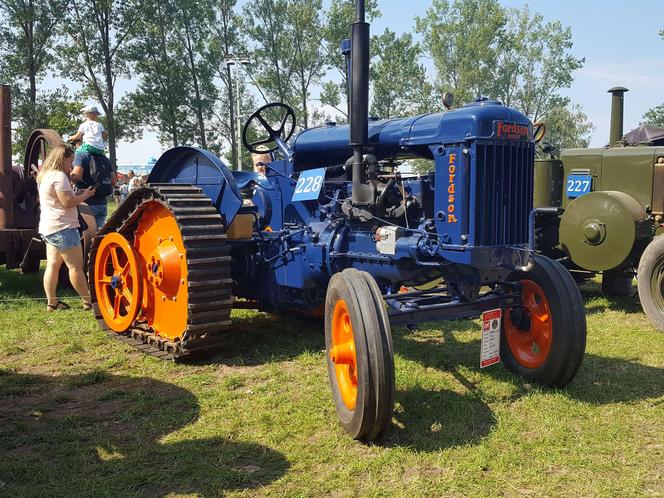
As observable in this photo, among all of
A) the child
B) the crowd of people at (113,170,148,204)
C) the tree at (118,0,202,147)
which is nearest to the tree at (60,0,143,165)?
the tree at (118,0,202,147)

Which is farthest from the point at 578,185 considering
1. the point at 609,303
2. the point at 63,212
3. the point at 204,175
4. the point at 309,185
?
the point at 63,212

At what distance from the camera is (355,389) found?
10.7 ft

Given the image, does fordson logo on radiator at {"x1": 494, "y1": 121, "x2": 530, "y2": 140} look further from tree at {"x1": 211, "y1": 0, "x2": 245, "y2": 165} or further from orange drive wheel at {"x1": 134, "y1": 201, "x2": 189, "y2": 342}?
tree at {"x1": 211, "y1": 0, "x2": 245, "y2": 165}

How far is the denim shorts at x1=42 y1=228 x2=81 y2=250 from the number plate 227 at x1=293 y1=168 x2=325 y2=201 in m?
2.50

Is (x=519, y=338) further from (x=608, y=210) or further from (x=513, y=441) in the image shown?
(x=608, y=210)

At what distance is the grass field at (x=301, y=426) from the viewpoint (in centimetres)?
266

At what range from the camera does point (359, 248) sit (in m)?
3.94

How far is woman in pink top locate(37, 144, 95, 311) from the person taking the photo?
5.55 m

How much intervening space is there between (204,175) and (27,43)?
27272 mm

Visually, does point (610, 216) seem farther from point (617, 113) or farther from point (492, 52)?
point (492, 52)

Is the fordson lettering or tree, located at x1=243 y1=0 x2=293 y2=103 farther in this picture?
tree, located at x1=243 y1=0 x2=293 y2=103

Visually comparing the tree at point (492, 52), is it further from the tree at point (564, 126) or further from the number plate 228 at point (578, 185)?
the number plate 228 at point (578, 185)

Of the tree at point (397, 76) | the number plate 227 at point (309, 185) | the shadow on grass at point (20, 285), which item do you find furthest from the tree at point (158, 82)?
the number plate 227 at point (309, 185)

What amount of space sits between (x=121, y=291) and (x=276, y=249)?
57.5 inches
